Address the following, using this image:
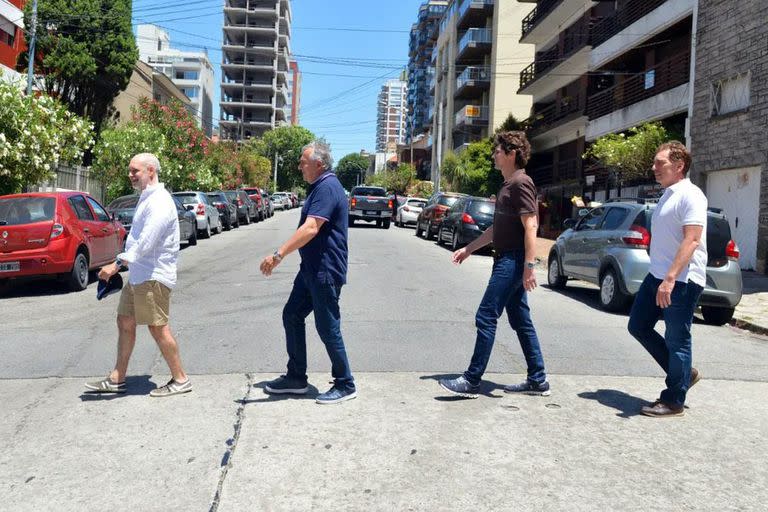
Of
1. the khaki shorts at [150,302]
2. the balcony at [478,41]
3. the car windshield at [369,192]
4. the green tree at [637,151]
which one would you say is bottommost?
the khaki shorts at [150,302]

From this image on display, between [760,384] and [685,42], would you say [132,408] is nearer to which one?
[760,384]

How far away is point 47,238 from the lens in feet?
37.0

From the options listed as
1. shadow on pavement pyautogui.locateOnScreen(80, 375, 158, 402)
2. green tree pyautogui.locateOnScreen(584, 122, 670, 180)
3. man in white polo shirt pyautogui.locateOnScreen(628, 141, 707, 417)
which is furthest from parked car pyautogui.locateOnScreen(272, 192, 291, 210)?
man in white polo shirt pyautogui.locateOnScreen(628, 141, 707, 417)

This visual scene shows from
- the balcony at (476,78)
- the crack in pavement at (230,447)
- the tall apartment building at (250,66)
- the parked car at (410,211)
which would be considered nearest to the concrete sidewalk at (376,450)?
the crack in pavement at (230,447)

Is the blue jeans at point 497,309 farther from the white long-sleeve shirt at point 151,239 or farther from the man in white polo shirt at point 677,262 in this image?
the white long-sleeve shirt at point 151,239

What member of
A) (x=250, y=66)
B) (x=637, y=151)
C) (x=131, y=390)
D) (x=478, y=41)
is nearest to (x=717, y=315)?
(x=131, y=390)

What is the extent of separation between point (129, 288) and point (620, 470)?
356cm

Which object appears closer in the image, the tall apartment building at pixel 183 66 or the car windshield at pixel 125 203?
the car windshield at pixel 125 203

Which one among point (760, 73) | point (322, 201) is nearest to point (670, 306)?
point (322, 201)

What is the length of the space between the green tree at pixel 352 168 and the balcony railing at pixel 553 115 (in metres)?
115

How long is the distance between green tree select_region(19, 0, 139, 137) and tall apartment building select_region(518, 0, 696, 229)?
2077 cm

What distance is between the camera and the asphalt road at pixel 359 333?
665cm

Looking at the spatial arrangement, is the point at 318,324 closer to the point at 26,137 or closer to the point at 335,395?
the point at 335,395

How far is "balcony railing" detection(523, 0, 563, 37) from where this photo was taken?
34.2m
